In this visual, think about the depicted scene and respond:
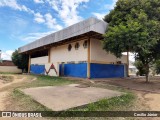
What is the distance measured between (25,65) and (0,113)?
101 ft

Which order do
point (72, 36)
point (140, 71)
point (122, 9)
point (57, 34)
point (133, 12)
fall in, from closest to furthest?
point (133, 12)
point (122, 9)
point (72, 36)
point (57, 34)
point (140, 71)

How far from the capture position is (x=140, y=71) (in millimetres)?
27062

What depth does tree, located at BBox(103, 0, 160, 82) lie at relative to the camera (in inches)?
480

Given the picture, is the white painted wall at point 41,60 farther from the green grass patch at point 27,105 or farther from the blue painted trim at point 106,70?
the green grass patch at point 27,105

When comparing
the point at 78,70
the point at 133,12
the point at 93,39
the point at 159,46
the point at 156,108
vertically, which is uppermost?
the point at 133,12

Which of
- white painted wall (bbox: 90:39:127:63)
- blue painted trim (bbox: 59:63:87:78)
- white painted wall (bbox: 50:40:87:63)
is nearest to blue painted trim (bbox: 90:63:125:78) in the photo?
white painted wall (bbox: 90:39:127:63)

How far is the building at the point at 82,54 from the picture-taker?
16719 millimetres

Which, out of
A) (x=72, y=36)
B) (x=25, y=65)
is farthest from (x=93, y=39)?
(x=25, y=65)

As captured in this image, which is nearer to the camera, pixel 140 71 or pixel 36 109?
pixel 36 109

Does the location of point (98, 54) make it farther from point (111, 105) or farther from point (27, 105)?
point (27, 105)

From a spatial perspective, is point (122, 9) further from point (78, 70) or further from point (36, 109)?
point (36, 109)

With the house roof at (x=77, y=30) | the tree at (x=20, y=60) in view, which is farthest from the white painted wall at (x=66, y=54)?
the tree at (x=20, y=60)

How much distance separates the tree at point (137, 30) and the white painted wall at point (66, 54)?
4.80 meters

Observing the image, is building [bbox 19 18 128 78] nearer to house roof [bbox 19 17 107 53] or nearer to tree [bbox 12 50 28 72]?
house roof [bbox 19 17 107 53]
